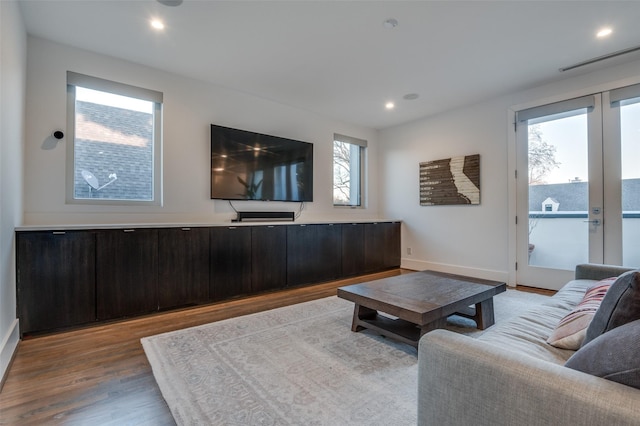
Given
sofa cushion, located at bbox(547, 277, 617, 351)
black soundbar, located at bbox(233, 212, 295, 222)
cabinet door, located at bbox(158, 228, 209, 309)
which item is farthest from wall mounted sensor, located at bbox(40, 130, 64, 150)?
sofa cushion, located at bbox(547, 277, 617, 351)

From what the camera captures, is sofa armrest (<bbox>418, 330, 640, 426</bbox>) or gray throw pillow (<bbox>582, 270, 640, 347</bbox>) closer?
sofa armrest (<bbox>418, 330, 640, 426</bbox>)

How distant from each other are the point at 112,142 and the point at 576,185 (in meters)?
5.27

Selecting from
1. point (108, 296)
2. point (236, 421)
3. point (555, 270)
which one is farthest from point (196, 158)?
point (555, 270)

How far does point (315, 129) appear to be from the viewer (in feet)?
16.4

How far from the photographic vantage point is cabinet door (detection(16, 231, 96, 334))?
Answer: 2.44 metres

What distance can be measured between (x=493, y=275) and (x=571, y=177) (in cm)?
156

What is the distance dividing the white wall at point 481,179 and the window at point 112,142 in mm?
3886

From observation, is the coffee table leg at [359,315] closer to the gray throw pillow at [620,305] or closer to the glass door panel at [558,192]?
the gray throw pillow at [620,305]

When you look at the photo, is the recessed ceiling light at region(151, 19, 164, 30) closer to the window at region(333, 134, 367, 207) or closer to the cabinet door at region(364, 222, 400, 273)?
the window at region(333, 134, 367, 207)

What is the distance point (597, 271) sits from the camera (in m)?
2.37

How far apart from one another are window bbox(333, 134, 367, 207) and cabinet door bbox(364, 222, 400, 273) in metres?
0.74

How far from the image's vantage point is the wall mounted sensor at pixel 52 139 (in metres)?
2.88

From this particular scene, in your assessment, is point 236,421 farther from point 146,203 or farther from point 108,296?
point 146,203

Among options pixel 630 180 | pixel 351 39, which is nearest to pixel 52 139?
pixel 351 39
